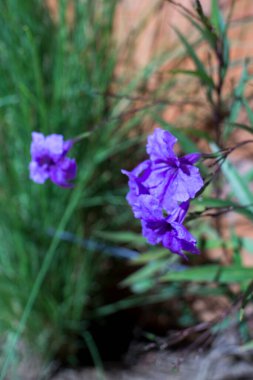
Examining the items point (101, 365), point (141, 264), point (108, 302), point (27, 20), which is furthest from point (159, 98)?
point (101, 365)

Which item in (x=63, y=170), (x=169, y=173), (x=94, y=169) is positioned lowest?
(x=169, y=173)

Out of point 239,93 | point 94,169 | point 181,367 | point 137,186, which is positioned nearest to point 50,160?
point 137,186

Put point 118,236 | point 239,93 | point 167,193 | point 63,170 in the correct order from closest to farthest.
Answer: point 167,193 < point 63,170 < point 239,93 < point 118,236

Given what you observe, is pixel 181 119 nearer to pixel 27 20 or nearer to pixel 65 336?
pixel 27 20

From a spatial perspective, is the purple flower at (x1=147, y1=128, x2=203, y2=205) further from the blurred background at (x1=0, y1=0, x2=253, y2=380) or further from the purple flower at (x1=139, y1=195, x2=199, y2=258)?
the blurred background at (x1=0, y1=0, x2=253, y2=380)

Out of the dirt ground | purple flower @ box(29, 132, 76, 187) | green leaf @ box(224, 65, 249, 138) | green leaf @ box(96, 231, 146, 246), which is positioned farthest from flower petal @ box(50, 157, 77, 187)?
the dirt ground

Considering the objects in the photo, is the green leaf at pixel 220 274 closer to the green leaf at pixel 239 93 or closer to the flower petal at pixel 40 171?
the green leaf at pixel 239 93

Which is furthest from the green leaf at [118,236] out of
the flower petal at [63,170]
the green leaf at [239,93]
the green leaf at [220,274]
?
the flower petal at [63,170]

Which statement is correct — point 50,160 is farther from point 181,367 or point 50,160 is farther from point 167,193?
point 181,367
